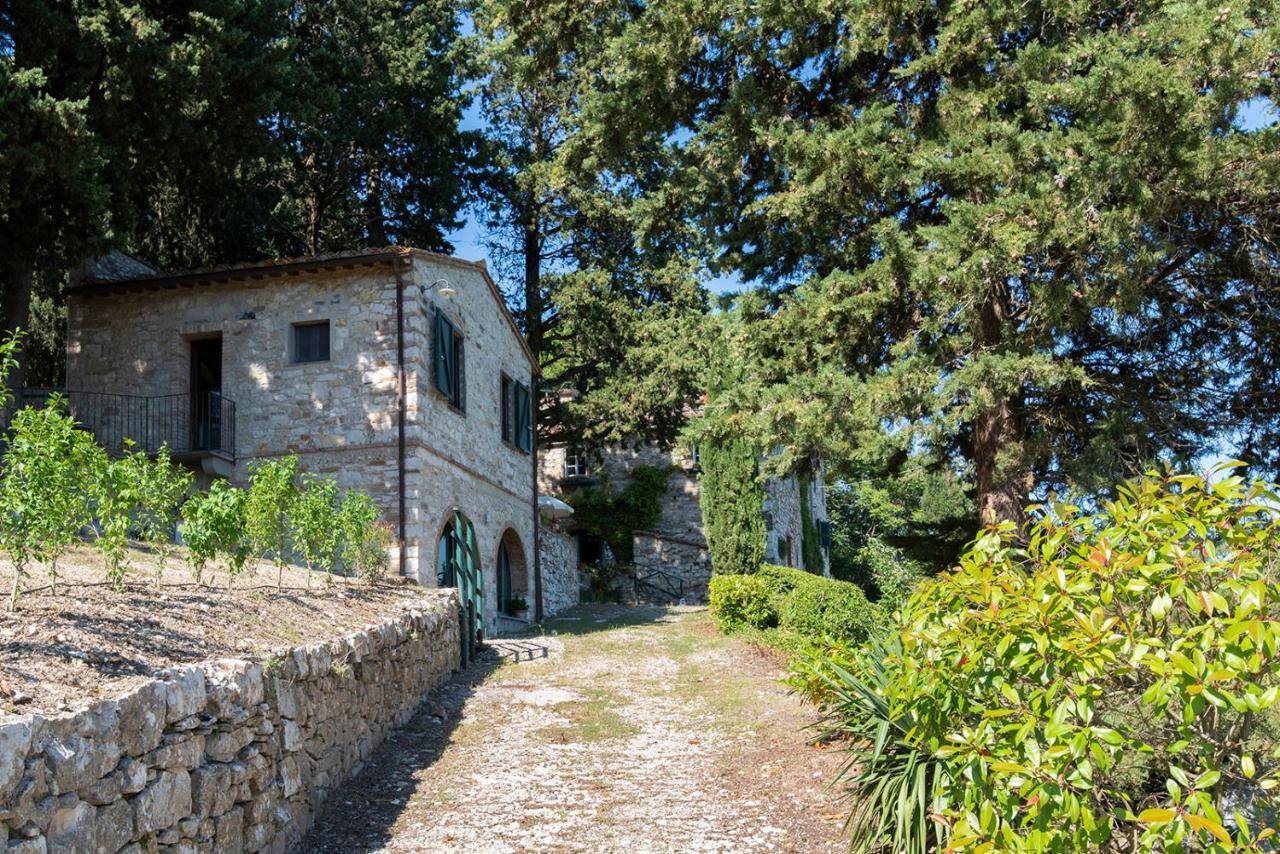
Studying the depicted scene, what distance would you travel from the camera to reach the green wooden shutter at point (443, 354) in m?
13.5

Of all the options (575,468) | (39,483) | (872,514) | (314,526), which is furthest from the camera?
(872,514)

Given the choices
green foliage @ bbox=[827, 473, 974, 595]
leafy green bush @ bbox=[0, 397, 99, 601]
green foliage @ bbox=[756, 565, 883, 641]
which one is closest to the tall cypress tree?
green foliage @ bbox=[756, 565, 883, 641]

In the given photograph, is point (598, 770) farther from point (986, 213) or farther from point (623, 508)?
point (623, 508)

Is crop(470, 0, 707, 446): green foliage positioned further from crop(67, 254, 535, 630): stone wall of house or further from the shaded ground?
the shaded ground

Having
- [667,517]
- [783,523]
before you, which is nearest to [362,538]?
[667,517]

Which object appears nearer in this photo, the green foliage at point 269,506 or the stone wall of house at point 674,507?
the green foliage at point 269,506

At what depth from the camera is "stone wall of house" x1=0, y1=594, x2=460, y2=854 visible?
3.40m

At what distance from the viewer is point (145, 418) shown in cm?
1375

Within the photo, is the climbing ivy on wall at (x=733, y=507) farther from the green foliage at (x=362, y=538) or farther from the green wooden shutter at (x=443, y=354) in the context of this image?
the green foliage at (x=362, y=538)


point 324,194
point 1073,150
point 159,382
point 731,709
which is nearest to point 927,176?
point 1073,150

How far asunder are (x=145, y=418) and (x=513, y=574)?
6.57 metres

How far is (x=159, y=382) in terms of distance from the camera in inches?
548

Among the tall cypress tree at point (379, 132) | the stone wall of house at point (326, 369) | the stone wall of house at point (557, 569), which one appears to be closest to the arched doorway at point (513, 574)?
the stone wall of house at point (557, 569)

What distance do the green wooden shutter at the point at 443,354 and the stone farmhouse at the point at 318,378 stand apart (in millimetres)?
21
